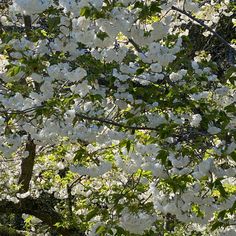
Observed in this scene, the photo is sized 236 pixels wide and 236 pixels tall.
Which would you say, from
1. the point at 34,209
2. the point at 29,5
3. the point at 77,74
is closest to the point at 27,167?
the point at 34,209

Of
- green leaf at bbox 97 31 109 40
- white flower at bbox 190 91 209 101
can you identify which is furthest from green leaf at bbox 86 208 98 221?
green leaf at bbox 97 31 109 40

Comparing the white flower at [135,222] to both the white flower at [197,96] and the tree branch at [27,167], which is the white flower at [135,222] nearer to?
the white flower at [197,96]

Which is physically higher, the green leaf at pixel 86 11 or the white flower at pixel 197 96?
the white flower at pixel 197 96

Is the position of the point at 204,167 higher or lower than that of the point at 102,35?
lower

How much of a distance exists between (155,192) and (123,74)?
105 centimetres

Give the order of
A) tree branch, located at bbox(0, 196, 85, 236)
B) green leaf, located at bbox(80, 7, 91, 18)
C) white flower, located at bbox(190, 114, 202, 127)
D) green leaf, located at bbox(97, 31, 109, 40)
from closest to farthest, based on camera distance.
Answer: green leaf, located at bbox(80, 7, 91, 18)
green leaf, located at bbox(97, 31, 109, 40)
white flower, located at bbox(190, 114, 202, 127)
tree branch, located at bbox(0, 196, 85, 236)

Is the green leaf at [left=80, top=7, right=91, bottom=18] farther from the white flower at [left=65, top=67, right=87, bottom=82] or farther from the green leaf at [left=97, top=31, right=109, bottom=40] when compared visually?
the white flower at [left=65, top=67, right=87, bottom=82]

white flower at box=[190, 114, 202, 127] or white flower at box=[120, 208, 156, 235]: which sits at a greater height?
white flower at box=[190, 114, 202, 127]

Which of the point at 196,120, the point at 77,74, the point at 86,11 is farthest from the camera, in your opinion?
the point at 196,120

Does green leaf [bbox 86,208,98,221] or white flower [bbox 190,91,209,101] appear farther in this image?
white flower [bbox 190,91,209,101]

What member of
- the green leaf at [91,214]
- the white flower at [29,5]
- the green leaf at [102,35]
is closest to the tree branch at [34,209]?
the green leaf at [91,214]

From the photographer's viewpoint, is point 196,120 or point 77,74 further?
point 196,120

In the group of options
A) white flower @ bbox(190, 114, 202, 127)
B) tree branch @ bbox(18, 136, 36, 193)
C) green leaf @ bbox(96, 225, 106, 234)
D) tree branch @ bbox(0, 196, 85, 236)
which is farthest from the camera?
tree branch @ bbox(0, 196, 85, 236)

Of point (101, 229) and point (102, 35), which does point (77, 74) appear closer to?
point (102, 35)
